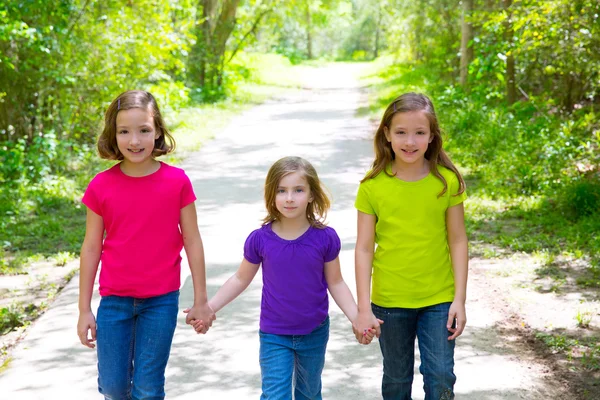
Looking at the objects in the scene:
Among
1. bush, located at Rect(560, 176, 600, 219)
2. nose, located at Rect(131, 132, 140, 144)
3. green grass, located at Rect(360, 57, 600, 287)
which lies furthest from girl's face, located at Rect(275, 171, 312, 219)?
bush, located at Rect(560, 176, 600, 219)

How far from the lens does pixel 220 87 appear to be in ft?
76.3

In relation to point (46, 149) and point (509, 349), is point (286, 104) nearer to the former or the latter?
point (46, 149)

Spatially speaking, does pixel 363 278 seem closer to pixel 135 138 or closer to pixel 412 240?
pixel 412 240

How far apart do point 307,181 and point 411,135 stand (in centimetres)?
52

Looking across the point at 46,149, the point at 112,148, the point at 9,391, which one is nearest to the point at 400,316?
the point at 112,148

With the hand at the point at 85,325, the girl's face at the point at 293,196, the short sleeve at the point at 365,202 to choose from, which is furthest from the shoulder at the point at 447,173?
the hand at the point at 85,325

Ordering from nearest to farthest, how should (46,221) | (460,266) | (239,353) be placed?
(460,266)
(239,353)
(46,221)

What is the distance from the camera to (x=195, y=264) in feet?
12.0

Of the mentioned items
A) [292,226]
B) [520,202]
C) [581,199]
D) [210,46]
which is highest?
[210,46]

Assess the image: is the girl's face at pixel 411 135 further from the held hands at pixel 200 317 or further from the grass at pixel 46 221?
the grass at pixel 46 221

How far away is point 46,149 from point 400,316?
9279mm

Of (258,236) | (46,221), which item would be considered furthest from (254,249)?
(46,221)

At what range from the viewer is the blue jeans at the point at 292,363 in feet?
11.2

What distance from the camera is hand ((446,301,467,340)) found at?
11.3 ft
